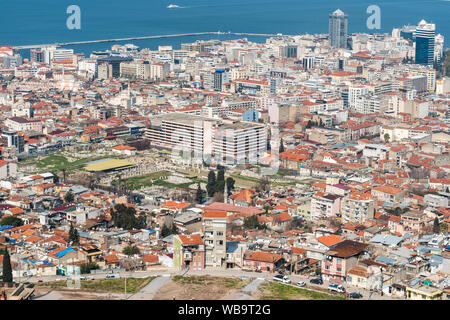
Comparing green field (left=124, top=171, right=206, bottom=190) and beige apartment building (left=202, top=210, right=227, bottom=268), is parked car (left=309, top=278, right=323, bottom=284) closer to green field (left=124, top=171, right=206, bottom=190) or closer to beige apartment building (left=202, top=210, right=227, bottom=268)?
beige apartment building (left=202, top=210, right=227, bottom=268)

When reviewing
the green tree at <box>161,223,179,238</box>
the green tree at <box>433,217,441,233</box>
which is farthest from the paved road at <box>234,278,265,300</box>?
the green tree at <box>433,217,441,233</box>

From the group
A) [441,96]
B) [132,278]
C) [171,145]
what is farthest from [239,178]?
[441,96]

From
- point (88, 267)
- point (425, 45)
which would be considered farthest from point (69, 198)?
point (425, 45)

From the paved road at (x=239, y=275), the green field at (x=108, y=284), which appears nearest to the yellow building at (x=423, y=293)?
the paved road at (x=239, y=275)

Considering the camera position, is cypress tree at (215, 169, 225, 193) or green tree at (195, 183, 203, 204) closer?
green tree at (195, 183, 203, 204)

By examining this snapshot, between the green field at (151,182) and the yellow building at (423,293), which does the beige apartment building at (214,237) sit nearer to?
the yellow building at (423,293)
